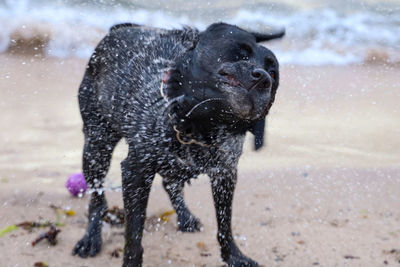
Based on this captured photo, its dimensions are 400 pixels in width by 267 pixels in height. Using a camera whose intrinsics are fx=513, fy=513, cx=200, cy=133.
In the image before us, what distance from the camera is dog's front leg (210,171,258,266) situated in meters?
3.41

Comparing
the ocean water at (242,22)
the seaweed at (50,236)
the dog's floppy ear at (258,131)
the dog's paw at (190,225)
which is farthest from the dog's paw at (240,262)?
the ocean water at (242,22)

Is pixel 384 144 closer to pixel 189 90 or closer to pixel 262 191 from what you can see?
pixel 262 191

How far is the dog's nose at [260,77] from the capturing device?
2512 millimetres

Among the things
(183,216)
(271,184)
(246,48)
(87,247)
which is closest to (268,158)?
(271,184)

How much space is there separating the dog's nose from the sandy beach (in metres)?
1.66

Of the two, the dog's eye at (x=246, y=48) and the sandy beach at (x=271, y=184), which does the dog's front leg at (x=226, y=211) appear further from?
the dog's eye at (x=246, y=48)

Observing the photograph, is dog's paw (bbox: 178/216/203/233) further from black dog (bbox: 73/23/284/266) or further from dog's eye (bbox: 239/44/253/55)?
dog's eye (bbox: 239/44/253/55)

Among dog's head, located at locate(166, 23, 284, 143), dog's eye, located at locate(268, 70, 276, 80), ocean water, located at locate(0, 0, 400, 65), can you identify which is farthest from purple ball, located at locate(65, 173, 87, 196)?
ocean water, located at locate(0, 0, 400, 65)

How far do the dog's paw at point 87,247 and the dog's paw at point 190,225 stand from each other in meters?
0.71

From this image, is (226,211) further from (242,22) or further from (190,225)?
(242,22)

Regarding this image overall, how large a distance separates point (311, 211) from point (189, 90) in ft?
7.18

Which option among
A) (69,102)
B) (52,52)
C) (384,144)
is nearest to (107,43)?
(69,102)

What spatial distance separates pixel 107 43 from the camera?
12.9 feet

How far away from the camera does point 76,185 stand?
15.2 feet
